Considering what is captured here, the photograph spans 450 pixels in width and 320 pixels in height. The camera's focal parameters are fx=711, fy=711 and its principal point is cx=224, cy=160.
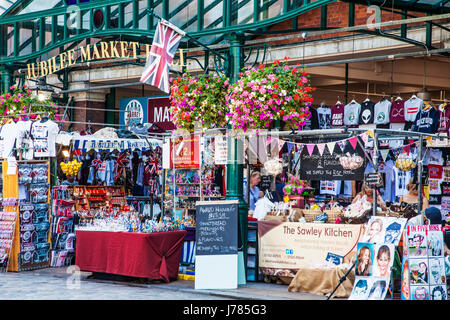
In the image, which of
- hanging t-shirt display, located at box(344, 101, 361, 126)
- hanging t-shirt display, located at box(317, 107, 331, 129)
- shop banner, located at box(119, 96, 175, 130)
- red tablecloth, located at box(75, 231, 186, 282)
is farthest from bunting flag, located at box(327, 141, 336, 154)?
shop banner, located at box(119, 96, 175, 130)

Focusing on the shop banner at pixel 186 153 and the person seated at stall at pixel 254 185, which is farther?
the person seated at stall at pixel 254 185

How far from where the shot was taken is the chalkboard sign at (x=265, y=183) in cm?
1351

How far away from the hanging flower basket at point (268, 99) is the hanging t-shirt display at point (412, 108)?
309 cm

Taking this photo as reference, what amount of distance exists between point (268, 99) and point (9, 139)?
19.9 feet

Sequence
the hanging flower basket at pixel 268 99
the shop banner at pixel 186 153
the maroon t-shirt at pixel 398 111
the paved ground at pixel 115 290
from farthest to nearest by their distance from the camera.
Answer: the maroon t-shirt at pixel 398 111, the shop banner at pixel 186 153, the hanging flower basket at pixel 268 99, the paved ground at pixel 115 290

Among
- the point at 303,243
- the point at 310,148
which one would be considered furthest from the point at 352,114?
the point at 303,243

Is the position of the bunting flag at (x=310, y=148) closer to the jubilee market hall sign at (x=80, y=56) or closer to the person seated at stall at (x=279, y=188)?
the person seated at stall at (x=279, y=188)

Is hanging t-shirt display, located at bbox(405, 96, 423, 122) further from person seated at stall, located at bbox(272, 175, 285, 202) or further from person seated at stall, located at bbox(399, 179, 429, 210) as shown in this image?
person seated at stall, located at bbox(272, 175, 285, 202)

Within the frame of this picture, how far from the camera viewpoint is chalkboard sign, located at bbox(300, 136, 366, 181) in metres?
10.6

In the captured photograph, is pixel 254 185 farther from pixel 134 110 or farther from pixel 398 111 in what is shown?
pixel 134 110

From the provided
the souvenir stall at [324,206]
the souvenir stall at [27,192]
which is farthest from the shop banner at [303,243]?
the souvenir stall at [27,192]

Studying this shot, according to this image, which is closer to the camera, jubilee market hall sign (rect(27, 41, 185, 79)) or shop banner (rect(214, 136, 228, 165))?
shop banner (rect(214, 136, 228, 165))

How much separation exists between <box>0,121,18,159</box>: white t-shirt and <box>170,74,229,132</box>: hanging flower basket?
3954 millimetres
